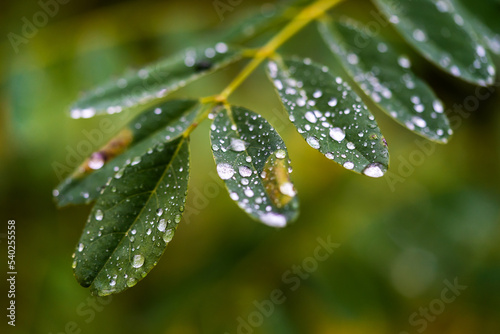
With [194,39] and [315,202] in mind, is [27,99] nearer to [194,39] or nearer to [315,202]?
[194,39]

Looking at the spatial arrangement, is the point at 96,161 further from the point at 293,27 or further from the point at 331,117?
the point at 293,27

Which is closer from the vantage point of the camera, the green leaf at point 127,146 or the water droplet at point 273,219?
the water droplet at point 273,219

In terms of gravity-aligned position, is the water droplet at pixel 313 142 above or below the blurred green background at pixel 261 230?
above

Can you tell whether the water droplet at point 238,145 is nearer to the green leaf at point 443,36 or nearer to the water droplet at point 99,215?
the water droplet at point 99,215

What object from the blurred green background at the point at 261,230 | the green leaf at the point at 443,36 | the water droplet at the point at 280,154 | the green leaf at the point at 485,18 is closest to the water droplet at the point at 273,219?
the water droplet at the point at 280,154

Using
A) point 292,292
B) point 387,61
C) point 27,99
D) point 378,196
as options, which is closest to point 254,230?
point 292,292

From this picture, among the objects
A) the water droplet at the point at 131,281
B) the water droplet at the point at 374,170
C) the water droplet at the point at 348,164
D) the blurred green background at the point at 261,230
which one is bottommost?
the blurred green background at the point at 261,230

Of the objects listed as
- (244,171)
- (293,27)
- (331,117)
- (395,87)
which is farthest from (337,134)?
(293,27)

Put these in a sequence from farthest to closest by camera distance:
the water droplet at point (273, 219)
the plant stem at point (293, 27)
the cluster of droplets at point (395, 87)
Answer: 1. the plant stem at point (293, 27)
2. the cluster of droplets at point (395, 87)
3. the water droplet at point (273, 219)

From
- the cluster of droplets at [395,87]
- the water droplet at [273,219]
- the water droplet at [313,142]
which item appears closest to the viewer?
the water droplet at [273,219]
